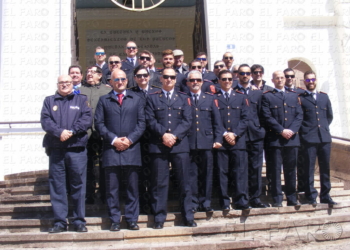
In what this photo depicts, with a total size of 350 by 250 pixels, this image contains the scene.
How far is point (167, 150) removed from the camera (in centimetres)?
501

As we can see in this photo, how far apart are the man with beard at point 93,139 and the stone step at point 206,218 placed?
355 mm

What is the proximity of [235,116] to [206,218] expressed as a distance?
4.61ft

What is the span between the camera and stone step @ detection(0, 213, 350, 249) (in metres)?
4.70

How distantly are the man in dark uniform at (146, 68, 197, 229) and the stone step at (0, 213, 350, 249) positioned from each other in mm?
164

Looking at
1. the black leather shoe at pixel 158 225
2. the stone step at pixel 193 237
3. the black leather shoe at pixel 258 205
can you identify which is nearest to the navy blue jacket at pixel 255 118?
the black leather shoe at pixel 258 205

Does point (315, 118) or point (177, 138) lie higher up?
point (315, 118)

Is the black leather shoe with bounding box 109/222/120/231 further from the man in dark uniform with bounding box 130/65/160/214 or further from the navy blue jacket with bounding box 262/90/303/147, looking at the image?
the navy blue jacket with bounding box 262/90/303/147

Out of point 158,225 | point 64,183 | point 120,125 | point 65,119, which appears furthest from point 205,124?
point 64,183

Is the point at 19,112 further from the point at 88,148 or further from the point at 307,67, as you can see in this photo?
the point at 307,67

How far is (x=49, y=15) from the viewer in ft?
28.6

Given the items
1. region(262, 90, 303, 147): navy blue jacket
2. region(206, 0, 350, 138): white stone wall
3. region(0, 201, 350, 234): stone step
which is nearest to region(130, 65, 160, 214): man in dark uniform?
region(0, 201, 350, 234): stone step

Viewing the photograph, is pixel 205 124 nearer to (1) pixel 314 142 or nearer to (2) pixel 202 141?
(2) pixel 202 141

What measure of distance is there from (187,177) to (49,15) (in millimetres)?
5537

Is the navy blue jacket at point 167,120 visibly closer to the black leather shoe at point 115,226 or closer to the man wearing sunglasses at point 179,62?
the black leather shoe at point 115,226
